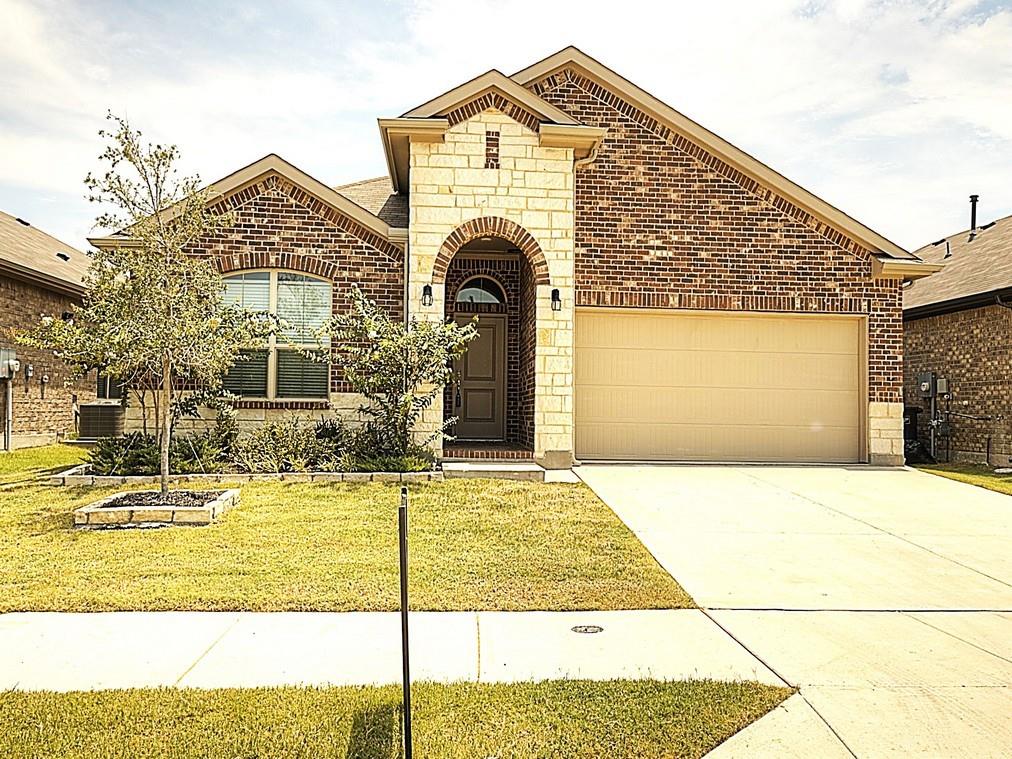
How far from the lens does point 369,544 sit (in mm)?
7996

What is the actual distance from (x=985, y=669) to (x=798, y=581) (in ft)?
6.97

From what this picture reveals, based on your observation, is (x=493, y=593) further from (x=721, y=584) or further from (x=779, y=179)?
(x=779, y=179)

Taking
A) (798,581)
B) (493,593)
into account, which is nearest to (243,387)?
(493,593)

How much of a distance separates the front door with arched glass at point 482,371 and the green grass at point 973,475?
7616 mm

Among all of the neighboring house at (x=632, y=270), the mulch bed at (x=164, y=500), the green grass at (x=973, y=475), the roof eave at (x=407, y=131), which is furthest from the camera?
the neighboring house at (x=632, y=270)

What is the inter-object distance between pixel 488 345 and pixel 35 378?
1017 centimetres

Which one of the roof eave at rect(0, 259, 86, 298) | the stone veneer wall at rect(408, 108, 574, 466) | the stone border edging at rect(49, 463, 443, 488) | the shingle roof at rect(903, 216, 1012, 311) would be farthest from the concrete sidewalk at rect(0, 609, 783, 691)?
the shingle roof at rect(903, 216, 1012, 311)

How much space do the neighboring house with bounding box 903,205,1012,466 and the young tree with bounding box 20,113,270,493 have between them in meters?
13.6

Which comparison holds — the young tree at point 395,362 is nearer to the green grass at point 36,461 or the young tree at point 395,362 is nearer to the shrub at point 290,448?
the shrub at point 290,448

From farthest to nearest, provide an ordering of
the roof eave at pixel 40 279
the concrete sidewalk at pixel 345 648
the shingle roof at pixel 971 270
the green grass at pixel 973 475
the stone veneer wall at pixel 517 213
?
the roof eave at pixel 40 279
the shingle roof at pixel 971 270
the stone veneer wall at pixel 517 213
the green grass at pixel 973 475
the concrete sidewalk at pixel 345 648

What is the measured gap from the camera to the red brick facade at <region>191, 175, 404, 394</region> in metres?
13.5

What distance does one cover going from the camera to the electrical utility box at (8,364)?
54.4ft

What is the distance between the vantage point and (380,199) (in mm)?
16109

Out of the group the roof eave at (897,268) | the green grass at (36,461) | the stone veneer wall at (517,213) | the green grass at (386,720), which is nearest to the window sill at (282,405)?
the stone veneer wall at (517,213)
